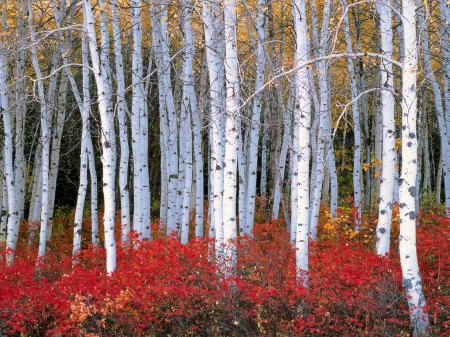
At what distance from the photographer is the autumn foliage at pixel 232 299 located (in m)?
7.69

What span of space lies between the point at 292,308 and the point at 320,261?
7.13ft

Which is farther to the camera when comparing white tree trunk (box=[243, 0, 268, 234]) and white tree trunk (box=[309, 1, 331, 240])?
white tree trunk (box=[243, 0, 268, 234])

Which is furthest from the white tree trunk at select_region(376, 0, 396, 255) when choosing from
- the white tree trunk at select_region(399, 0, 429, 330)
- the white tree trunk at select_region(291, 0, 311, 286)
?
the white tree trunk at select_region(399, 0, 429, 330)

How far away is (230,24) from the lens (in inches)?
351

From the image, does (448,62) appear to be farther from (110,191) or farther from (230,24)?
(110,191)

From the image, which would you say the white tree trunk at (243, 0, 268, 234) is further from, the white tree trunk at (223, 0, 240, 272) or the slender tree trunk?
the white tree trunk at (223, 0, 240, 272)

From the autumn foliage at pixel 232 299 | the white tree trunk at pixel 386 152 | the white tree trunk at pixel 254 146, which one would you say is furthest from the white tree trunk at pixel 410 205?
the white tree trunk at pixel 254 146

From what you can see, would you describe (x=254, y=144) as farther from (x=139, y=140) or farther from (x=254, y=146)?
(x=139, y=140)

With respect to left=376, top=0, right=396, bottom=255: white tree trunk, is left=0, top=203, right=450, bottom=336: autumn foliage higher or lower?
lower

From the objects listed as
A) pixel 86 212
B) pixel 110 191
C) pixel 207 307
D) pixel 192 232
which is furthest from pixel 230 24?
pixel 86 212

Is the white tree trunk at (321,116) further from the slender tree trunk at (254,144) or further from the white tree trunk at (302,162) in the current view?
the white tree trunk at (302,162)

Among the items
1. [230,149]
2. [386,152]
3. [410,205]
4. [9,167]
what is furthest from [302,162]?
[9,167]

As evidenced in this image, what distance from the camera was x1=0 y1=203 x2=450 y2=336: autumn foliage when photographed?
7.69 m

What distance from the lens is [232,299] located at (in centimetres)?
812
